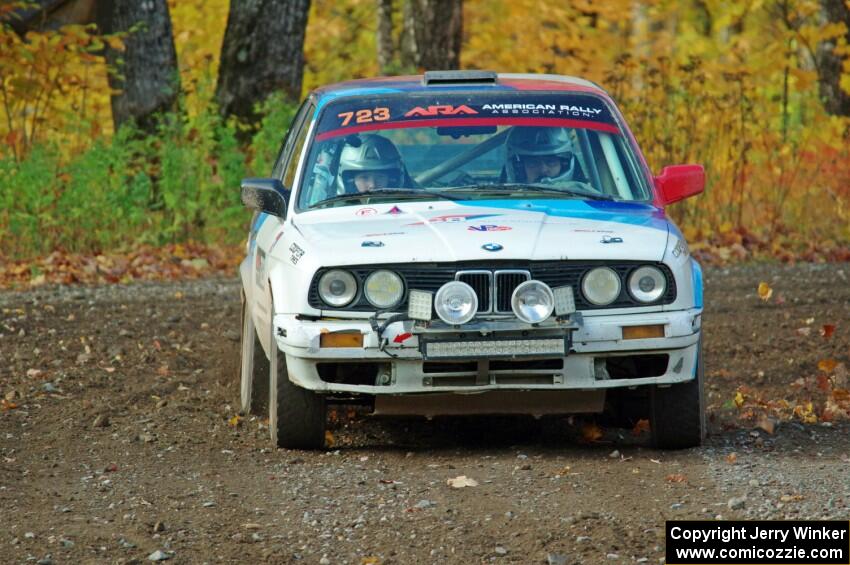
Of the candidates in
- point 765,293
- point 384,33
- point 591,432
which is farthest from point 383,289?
point 384,33

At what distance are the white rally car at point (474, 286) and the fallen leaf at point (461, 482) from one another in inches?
16.5

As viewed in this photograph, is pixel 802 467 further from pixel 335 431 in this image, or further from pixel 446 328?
pixel 335 431

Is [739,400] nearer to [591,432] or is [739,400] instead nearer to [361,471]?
[591,432]

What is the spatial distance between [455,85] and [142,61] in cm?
939

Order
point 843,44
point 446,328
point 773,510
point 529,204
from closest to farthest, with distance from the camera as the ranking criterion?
point 773,510
point 446,328
point 529,204
point 843,44

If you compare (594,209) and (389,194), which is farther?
(389,194)

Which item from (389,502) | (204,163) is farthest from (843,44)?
(389,502)

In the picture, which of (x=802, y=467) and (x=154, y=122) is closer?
(x=802, y=467)

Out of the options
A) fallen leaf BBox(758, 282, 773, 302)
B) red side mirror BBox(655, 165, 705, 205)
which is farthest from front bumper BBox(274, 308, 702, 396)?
fallen leaf BBox(758, 282, 773, 302)

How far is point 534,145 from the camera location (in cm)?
769

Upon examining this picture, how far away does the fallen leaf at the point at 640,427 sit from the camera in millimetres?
7727

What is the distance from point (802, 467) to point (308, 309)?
2.22 m

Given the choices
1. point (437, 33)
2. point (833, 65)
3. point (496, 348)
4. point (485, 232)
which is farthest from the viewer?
point (437, 33)

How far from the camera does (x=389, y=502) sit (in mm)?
5949
